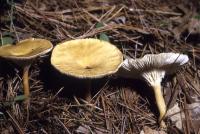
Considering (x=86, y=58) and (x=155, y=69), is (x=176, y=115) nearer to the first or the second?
(x=155, y=69)

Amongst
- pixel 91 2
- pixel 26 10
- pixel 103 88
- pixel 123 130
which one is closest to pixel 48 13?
pixel 26 10

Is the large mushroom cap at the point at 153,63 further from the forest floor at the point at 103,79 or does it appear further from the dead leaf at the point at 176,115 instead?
the dead leaf at the point at 176,115

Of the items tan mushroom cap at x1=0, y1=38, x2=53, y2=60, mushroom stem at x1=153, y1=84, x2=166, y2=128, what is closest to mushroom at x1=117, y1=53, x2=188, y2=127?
mushroom stem at x1=153, y1=84, x2=166, y2=128

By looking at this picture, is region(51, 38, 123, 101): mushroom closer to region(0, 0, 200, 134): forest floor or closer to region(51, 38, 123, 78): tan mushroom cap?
region(51, 38, 123, 78): tan mushroom cap

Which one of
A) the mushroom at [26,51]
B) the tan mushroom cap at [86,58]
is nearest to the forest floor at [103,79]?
the mushroom at [26,51]

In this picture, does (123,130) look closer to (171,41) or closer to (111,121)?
(111,121)

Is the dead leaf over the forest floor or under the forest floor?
under
